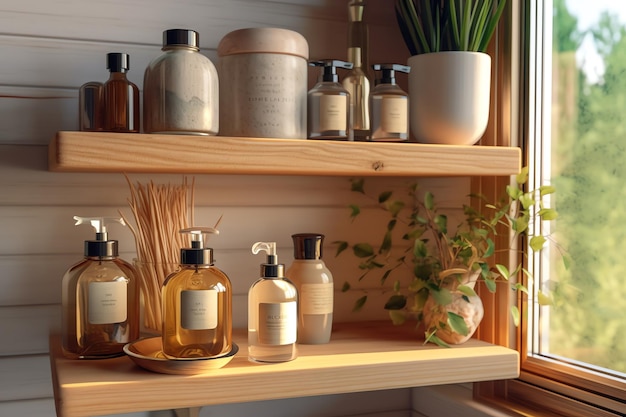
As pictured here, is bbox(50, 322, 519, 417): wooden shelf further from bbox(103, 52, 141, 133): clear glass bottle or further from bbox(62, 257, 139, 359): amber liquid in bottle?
bbox(103, 52, 141, 133): clear glass bottle

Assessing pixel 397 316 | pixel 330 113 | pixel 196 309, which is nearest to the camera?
pixel 196 309

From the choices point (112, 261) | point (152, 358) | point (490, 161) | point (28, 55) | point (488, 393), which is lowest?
point (488, 393)

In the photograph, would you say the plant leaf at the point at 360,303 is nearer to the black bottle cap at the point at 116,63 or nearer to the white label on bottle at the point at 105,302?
the white label on bottle at the point at 105,302

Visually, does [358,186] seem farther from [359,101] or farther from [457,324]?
[457,324]

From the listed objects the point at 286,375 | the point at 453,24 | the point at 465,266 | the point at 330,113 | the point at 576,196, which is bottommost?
the point at 286,375

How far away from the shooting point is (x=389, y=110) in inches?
41.1

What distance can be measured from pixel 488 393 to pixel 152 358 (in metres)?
0.58

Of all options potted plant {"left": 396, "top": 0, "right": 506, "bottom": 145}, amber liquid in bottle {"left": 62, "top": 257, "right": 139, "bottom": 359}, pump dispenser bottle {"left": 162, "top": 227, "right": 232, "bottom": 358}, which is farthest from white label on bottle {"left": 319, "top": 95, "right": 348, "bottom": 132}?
amber liquid in bottle {"left": 62, "top": 257, "right": 139, "bottom": 359}

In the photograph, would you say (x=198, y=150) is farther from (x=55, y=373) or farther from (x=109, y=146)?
(x=55, y=373)

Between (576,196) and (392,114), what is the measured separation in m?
0.30

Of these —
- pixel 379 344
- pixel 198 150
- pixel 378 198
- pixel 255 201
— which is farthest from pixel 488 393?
pixel 198 150

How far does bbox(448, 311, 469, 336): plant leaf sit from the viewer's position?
1038 mm

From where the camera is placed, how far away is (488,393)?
116 centimetres

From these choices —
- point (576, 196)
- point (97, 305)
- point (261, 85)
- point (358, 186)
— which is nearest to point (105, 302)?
point (97, 305)
